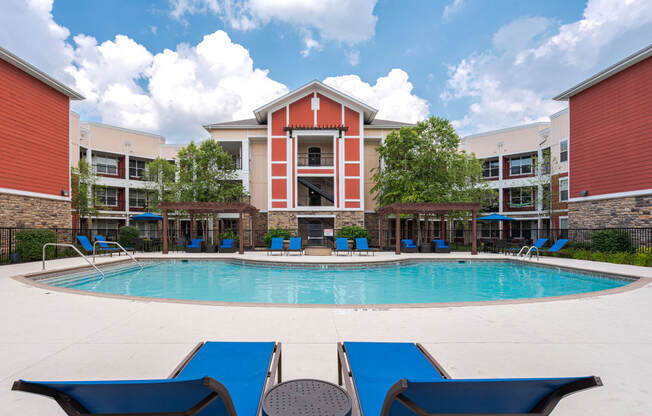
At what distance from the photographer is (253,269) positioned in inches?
477

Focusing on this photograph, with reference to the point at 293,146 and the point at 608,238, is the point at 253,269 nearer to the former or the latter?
the point at 293,146

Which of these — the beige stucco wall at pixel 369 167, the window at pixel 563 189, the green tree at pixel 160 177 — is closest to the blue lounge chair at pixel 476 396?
the beige stucco wall at pixel 369 167

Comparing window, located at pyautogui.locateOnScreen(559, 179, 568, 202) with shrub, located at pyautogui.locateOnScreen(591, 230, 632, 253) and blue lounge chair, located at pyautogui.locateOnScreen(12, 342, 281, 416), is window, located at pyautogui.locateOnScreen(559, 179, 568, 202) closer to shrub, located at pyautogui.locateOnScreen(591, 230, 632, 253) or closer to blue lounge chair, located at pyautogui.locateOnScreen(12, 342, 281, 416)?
shrub, located at pyautogui.locateOnScreen(591, 230, 632, 253)

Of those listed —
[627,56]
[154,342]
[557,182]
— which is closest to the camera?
[154,342]

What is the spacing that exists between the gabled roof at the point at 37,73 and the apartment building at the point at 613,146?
25060 millimetres

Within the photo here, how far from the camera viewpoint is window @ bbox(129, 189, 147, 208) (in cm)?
2916

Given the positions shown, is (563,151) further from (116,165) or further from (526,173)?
(116,165)

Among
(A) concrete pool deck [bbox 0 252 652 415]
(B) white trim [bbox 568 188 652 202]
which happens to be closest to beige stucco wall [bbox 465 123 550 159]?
(B) white trim [bbox 568 188 652 202]

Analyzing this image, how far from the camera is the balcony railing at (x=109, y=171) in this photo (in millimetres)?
27398

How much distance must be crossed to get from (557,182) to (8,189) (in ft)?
106

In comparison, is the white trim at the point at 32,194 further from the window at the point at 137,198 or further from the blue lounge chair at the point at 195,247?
the window at the point at 137,198

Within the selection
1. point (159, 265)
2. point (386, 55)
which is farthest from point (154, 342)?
point (386, 55)

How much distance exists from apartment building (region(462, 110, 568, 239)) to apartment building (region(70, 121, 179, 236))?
99.8 feet

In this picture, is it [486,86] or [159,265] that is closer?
[159,265]
